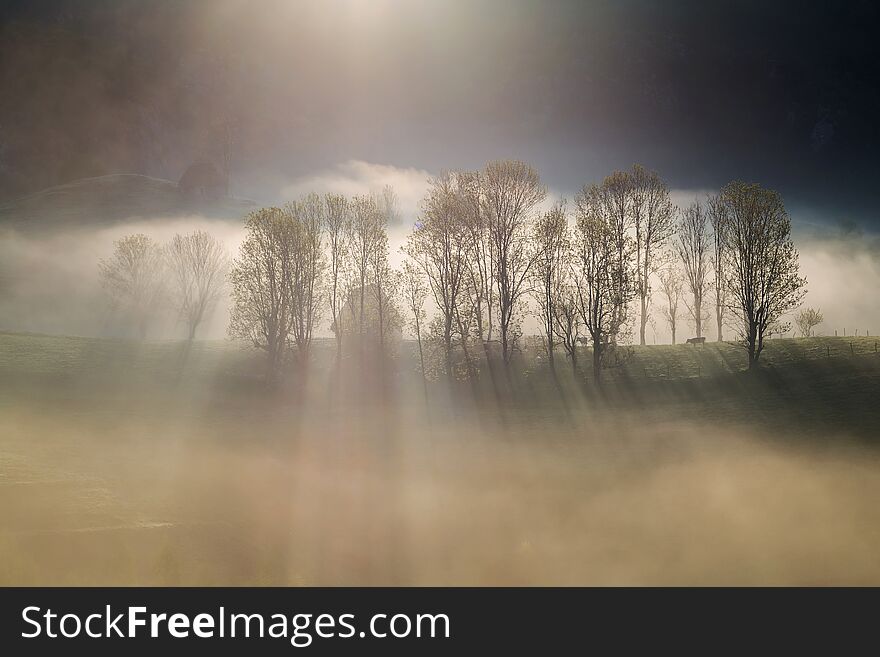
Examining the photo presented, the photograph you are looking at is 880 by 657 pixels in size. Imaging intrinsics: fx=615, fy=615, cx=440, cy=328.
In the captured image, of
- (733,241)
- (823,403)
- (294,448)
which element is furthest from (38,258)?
(823,403)

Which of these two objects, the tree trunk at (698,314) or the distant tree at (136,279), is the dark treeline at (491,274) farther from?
the distant tree at (136,279)

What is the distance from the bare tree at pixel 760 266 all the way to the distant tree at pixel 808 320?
48.9 m

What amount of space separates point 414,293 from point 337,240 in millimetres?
10948

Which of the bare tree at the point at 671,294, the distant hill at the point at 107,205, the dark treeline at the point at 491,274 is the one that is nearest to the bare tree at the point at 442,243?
the dark treeline at the point at 491,274

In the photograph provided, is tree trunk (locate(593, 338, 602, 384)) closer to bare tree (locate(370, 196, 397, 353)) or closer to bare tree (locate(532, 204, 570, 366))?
bare tree (locate(532, 204, 570, 366))

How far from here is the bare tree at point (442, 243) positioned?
5944cm

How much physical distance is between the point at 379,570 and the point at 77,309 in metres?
98.2

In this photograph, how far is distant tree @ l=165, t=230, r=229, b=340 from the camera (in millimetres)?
86000

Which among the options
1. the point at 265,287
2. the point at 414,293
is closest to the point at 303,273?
the point at 265,287

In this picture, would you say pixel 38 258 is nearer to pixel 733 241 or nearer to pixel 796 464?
pixel 733 241

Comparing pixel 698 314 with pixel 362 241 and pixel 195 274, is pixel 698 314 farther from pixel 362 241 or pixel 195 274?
pixel 195 274

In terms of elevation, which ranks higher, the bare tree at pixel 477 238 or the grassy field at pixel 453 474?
the bare tree at pixel 477 238
